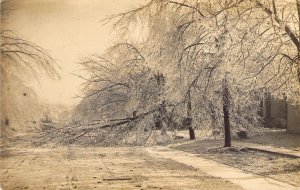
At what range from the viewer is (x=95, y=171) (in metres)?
12.2

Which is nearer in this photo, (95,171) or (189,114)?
(95,171)

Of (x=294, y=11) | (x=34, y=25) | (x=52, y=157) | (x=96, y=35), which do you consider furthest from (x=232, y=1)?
(x=52, y=157)

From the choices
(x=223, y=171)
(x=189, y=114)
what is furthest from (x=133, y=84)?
(x=223, y=171)

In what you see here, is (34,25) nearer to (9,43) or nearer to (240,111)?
(9,43)

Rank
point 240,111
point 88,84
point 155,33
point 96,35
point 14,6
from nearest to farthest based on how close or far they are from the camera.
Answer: point 14,6 < point 96,35 < point 88,84 < point 155,33 < point 240,111

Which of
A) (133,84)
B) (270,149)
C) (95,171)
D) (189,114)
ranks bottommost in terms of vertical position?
(95,171)

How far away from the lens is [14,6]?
28.7 feet

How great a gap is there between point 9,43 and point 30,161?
423 cm

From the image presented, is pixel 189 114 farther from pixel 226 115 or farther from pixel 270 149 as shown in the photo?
pixel 270 149

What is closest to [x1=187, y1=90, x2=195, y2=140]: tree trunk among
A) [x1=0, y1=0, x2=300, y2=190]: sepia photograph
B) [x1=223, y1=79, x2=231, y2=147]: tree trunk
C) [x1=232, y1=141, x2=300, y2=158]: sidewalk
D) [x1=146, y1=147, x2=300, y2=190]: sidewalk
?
[x1=0, y1=0, x2=300, y2=190]: sepia photograph

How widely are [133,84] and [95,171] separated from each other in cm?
212

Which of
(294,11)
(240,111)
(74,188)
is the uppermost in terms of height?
(294,11)

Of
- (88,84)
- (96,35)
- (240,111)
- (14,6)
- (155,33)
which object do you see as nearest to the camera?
(14,6)

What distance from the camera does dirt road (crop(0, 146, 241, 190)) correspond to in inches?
408
